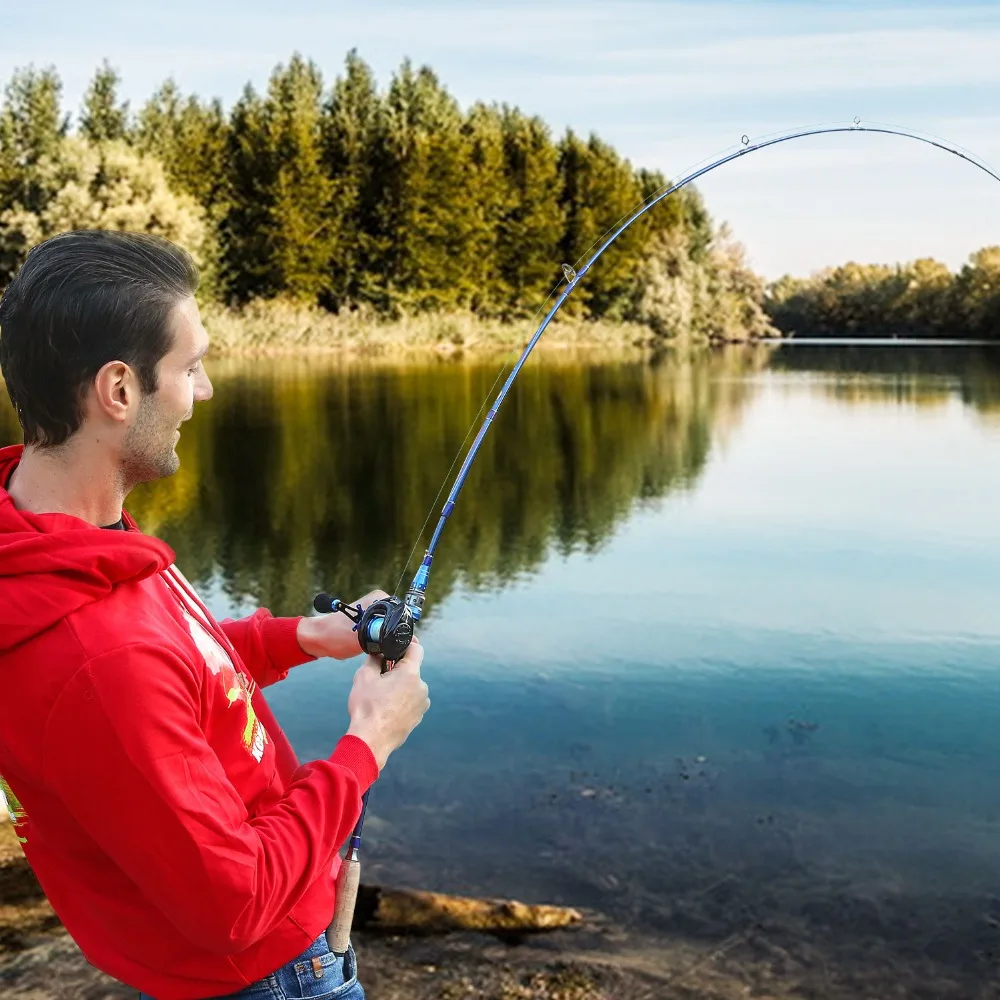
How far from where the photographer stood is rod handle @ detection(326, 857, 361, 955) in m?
1.59

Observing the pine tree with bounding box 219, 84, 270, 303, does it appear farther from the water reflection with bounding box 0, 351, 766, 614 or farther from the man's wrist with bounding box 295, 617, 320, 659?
the man's wrist with bounding box 295, 617, 320, 659

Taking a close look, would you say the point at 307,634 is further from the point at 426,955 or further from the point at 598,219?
the point at 598,219

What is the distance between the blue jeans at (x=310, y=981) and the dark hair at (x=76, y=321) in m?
0.68

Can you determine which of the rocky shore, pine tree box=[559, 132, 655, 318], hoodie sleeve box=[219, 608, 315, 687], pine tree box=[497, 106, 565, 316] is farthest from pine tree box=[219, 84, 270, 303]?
hoodie sleeve box=[219, 608, 315, 687]

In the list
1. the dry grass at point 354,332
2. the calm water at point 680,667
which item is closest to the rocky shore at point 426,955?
the calm water at point 680,667

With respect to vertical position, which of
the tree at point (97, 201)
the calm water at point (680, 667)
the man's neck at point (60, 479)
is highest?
the tree at point (97, 201)

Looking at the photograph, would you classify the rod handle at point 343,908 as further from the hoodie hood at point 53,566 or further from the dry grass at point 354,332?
the dry grass at point 354,332

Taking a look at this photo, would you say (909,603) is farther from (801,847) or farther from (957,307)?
(957,307)

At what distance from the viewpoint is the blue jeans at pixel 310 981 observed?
1496mm

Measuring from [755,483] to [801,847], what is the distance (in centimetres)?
1048

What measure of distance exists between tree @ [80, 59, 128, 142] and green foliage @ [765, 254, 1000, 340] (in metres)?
37.6

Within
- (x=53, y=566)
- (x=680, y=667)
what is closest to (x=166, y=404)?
(x=53, y=566)

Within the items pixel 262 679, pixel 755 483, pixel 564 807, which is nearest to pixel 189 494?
pixel 755 483

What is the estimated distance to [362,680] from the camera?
1556 mm
